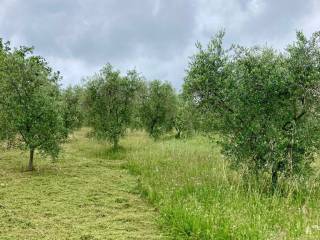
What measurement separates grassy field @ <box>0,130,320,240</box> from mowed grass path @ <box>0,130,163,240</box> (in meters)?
0.03

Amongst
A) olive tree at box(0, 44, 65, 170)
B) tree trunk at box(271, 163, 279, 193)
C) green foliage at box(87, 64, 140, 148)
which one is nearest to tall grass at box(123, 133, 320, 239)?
tree trunk at box(271, 163, 279, 193)

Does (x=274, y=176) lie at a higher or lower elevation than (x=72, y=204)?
higher

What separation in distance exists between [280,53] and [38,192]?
12.5 meters

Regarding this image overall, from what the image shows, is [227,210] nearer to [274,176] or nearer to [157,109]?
[274,176]

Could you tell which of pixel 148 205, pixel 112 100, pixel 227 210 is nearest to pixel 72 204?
pixel 148 205

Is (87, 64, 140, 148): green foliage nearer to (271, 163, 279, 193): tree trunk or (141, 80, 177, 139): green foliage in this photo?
(141, 80, 177, 139): green foliage

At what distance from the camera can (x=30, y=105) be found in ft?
71.4

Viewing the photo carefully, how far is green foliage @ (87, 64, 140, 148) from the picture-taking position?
35.1 m

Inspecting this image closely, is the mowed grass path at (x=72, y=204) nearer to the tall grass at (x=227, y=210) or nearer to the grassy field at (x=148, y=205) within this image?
the grassy field at (x=148, y=205)

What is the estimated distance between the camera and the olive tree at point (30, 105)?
21.8m

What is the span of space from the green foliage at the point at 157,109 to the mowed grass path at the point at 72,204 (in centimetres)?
2192

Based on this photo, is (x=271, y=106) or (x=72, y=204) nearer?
(x=72, y=204)

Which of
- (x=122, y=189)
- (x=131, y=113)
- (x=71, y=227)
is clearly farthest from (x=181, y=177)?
(x=131, y=113)

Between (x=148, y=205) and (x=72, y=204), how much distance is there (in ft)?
9.78
